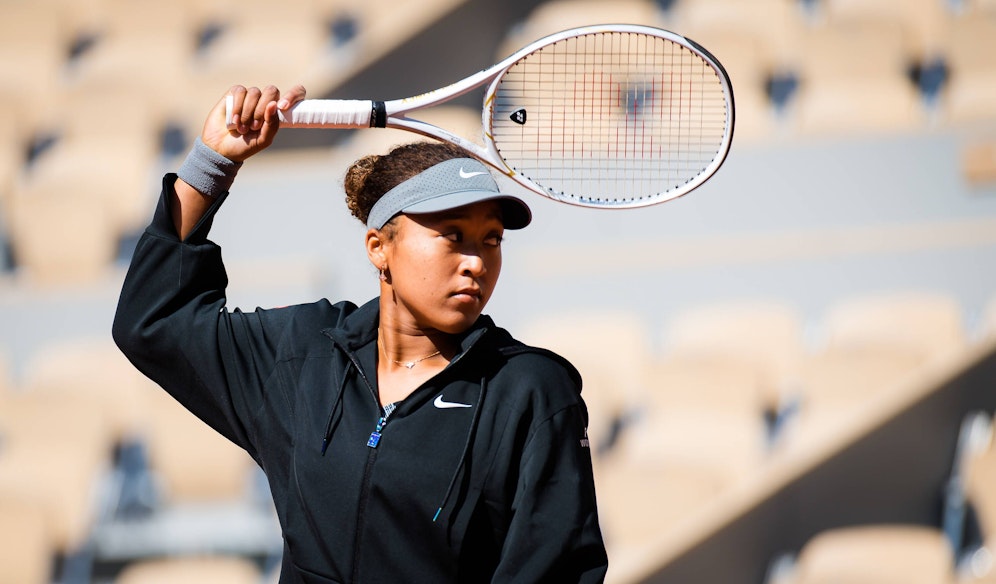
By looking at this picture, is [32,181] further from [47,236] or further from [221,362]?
[221,362]

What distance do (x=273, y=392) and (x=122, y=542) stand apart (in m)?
3.40

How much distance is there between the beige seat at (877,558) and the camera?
13.5 feet

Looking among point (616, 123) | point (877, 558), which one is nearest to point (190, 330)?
point (616, 123)

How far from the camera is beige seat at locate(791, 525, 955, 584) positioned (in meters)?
4.10

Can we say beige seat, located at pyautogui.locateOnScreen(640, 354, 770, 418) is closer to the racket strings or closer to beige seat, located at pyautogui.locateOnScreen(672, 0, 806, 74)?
the racket strings

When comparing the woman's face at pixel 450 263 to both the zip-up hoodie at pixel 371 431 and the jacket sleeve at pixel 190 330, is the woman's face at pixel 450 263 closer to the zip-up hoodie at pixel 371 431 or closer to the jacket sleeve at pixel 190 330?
the zip-up hoodie at pixel 371 431

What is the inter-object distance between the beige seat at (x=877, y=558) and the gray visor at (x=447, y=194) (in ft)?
9.18

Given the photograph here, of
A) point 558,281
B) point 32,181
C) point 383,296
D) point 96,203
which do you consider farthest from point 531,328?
point 383,296

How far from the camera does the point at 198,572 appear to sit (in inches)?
169

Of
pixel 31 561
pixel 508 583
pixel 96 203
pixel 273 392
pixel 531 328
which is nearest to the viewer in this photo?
pixel 508 583

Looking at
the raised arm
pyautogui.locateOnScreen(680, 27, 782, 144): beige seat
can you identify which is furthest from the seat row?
the raised arm

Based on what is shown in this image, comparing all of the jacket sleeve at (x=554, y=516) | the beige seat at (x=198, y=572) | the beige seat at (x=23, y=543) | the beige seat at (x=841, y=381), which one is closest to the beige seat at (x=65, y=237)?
the beige seat at (x=23, y=543)

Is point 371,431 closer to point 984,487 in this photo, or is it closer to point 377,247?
point 377,247

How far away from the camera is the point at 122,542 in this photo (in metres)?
4.90
